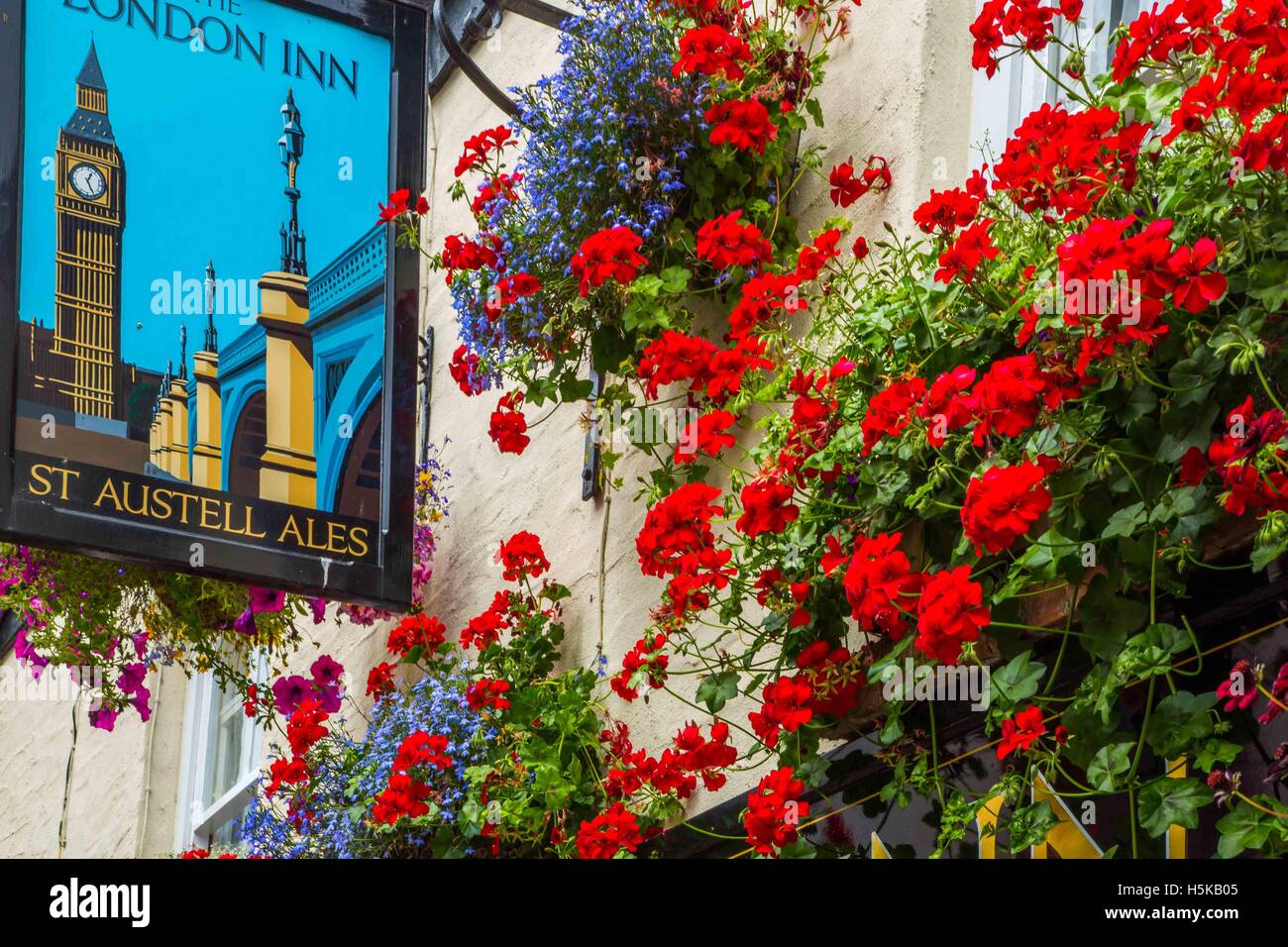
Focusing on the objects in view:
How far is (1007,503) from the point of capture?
2889mm

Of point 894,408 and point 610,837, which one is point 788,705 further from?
point 894,408

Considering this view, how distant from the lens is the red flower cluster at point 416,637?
5.41 meters

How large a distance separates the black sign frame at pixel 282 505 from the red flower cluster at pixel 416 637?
1.46 ft

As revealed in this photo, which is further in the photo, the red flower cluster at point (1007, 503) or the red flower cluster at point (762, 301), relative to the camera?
the red flower cluster at point (762, 301)

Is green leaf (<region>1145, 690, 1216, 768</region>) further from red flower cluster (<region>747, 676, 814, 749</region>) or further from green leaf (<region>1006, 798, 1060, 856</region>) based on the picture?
red flower cluster (<region>747, 676, 814, 749</region>)

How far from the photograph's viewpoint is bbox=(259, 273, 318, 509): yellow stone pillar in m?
4.89

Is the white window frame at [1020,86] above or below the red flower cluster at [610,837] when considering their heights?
above

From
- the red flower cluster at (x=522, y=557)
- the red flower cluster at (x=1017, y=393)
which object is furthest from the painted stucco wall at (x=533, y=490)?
the red flower cluster at (x=1017, y=393)

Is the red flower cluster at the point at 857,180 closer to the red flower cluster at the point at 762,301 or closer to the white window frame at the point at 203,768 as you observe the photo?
the red flower cluster at the point at 762,301

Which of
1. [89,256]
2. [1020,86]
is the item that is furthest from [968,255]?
[89,256]
